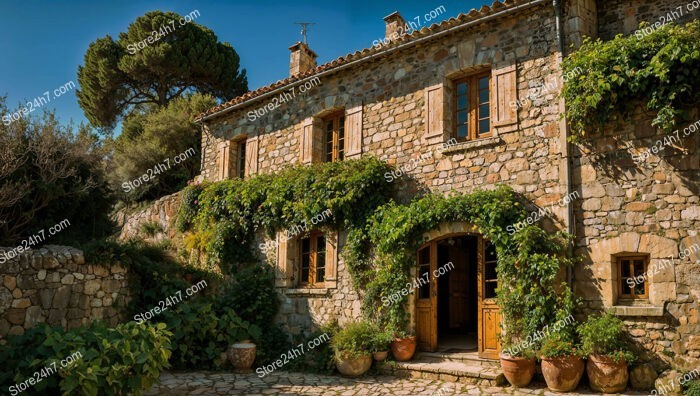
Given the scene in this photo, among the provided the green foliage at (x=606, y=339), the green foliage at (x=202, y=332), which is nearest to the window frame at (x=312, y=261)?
the green foliage at (x=202, y=332)

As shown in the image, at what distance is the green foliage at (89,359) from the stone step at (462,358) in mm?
4116

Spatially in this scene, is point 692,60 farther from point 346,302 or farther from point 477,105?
point 346,302

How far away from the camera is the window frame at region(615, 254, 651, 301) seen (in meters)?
7.12

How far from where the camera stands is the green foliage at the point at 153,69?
66.8ft

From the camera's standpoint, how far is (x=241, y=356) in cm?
895

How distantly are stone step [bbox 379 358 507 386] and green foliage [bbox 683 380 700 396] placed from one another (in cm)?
216

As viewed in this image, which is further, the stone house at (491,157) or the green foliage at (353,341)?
the green foliage at (353,341)

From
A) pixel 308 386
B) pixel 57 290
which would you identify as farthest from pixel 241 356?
pixel 57 290

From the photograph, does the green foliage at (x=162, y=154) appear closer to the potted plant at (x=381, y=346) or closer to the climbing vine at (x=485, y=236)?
the climbing vine at (x=485, y=236)

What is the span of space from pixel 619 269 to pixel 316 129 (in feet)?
20.8

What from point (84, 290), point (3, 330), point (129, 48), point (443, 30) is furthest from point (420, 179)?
point (129, 48)

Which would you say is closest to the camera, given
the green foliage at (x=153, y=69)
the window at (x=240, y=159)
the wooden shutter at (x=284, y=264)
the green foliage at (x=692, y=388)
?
the green foliage at (x=692, y=388)

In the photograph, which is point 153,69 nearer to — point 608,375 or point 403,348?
point 403,348

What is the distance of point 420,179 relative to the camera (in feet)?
30.3
